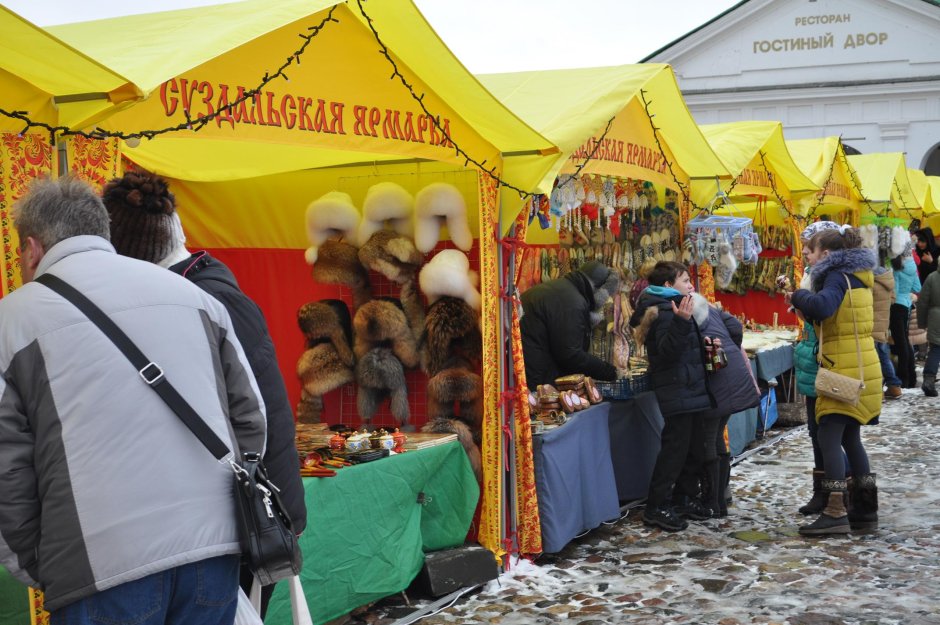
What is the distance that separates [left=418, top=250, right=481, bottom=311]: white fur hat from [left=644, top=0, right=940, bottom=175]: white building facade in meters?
24.9

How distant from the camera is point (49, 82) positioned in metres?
3.19

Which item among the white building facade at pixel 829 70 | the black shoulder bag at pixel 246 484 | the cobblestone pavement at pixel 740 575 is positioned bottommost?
the cobblestone pavement at pixel 740 575

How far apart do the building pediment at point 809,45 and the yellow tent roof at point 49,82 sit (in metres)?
28.9

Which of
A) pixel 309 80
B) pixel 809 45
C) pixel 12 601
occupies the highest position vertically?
pixel 809 45

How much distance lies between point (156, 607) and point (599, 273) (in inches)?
197

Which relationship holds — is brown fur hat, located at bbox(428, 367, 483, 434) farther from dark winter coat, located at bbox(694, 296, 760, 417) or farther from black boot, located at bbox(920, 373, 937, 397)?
black boot, located at bbox(920, 373, 937, 397)

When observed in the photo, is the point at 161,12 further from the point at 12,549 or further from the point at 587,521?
the point at 587,521

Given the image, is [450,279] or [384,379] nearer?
[450,279]

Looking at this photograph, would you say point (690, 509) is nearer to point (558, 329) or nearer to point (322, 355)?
point (558, 329)

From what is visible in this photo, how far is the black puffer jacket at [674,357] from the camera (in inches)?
257

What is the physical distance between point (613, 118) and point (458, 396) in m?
2.02

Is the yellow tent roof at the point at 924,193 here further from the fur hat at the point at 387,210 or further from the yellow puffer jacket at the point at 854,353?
the fur hat at the point at 387,210

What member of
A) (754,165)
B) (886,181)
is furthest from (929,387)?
(754,165)

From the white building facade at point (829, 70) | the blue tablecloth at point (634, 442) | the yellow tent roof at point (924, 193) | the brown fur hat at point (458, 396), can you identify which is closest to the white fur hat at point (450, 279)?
the brown fur hat at point (458, 396)
